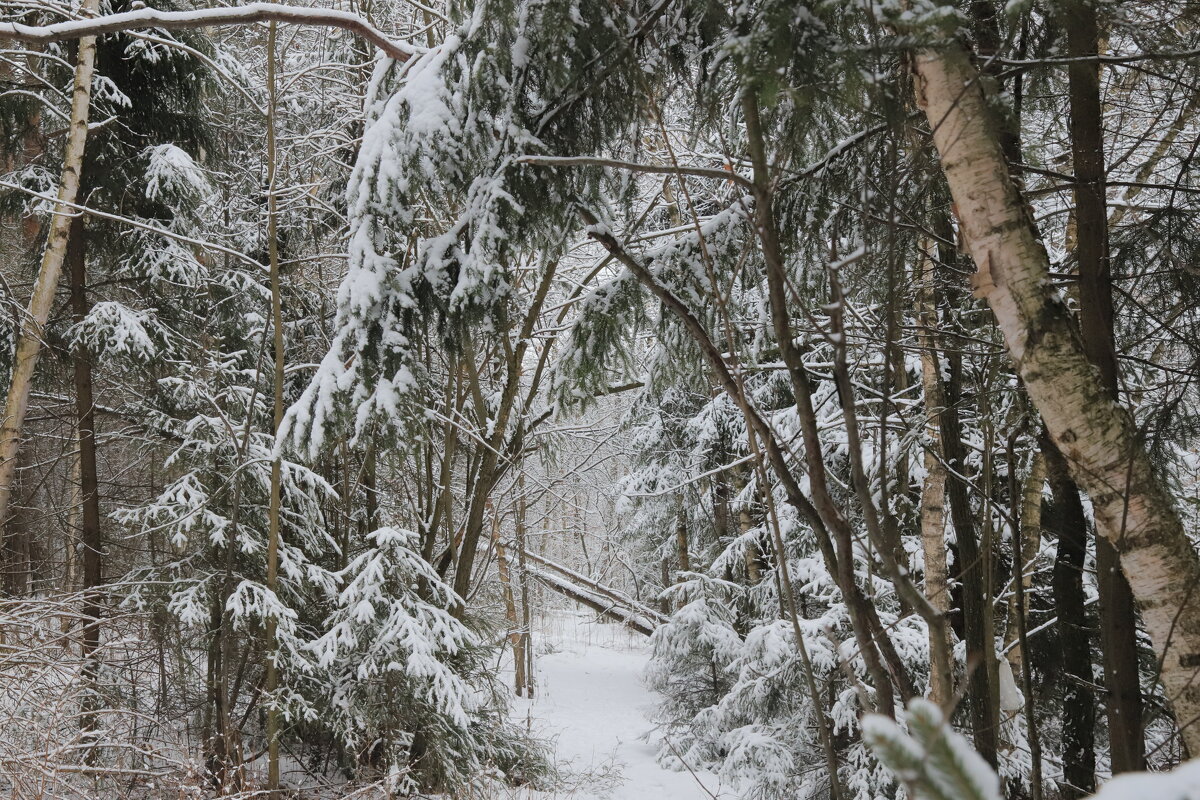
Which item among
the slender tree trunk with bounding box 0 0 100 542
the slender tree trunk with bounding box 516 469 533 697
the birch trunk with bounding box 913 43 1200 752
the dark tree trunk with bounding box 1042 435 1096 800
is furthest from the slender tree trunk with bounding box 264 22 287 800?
the slender tree trunk with bounding box 516 469 533 697

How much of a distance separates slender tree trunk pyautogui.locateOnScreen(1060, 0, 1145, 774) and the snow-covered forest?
15 mm

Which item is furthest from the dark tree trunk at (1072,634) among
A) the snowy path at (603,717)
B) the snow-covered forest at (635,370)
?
the snowy path at (603,717)

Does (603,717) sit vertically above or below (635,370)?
below

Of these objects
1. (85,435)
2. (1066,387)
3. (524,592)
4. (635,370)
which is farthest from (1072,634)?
(524,592)

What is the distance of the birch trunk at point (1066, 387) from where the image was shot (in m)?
1.63

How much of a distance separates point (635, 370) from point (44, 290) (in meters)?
4.36

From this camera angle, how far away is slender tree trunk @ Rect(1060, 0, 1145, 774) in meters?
1.98

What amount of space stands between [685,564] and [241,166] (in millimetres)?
8227

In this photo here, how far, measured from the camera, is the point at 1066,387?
1.69 m

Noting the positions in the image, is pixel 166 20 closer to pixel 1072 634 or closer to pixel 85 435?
pixel 1072 634

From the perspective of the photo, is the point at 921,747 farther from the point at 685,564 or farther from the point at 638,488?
the point at 685,564

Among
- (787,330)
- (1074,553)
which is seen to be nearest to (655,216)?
(1074,553)

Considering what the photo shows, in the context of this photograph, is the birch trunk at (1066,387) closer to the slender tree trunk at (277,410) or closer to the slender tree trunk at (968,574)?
the slender tree trunk at (968,574)

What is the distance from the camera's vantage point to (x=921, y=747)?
1.27 feet
